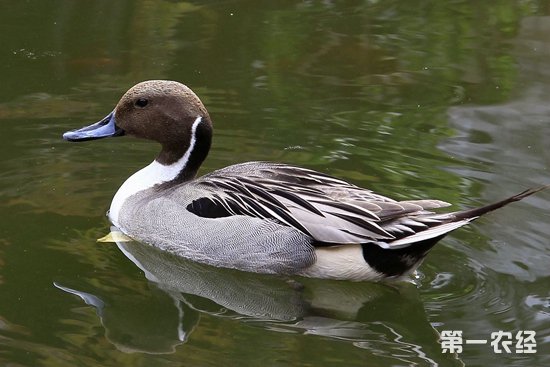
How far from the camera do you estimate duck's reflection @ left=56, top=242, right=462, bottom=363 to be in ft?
20.0

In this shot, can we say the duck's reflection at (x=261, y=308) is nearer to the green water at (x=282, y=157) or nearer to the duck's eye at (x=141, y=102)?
the green water at (x=282, y=157)

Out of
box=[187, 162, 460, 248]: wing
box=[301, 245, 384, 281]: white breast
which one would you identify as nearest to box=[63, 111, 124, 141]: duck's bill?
box=[187, 162, 460, 248]: wing

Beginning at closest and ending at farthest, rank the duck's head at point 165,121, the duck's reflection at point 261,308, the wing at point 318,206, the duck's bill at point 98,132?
the duck's reflection at point 261,308, the wing at point 318,206, the duck's head at point 165,121, the duck's bill at point 98,132

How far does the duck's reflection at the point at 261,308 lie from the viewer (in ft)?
20.0

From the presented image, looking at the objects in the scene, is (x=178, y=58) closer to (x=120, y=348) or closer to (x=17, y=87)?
(x=17, y=87)

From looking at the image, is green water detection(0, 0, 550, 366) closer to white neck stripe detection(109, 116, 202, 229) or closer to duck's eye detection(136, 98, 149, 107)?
white neck stripe detection(109, 116, 202, 229)

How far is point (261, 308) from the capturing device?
255 inches

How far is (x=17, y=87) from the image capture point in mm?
9516

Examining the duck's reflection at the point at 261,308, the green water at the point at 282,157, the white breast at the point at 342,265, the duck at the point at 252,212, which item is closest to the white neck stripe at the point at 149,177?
the duck at the point at 252,212

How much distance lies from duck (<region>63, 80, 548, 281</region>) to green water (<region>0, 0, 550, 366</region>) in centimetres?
13

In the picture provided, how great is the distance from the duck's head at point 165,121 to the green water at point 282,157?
52cm

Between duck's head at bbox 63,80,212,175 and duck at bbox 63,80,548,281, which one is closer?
duck at bbox 63,80,548,281

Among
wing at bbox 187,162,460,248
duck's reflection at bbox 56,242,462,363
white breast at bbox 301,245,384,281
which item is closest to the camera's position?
duck's reflection at bbox 56,242,462,363

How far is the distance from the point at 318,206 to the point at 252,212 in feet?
1.39
